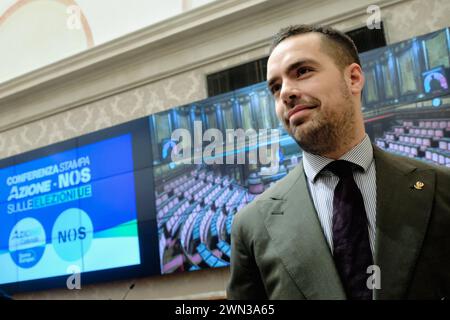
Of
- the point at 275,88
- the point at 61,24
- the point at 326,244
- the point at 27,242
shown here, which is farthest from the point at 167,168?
the point at 326,244

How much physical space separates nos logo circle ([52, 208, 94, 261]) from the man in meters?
3.75

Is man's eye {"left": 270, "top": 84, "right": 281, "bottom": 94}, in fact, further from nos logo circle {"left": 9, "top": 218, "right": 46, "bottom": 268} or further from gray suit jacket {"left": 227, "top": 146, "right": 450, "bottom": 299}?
nos logo circle {"left": 9, "top": 218, "right": 46, "bottom": 268}

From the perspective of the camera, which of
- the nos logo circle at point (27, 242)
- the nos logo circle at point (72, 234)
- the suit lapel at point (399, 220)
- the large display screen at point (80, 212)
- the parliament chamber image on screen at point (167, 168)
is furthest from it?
the nos logo circle at point (27, 242)

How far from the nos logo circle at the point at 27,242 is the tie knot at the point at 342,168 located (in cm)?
437

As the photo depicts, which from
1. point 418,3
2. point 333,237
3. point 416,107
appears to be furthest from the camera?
point 418,3

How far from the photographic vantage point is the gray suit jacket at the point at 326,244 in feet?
2.70

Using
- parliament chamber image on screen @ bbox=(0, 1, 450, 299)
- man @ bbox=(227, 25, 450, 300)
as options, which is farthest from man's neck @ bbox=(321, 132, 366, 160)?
parliament chamber image on screen @ bbox=(0, 1, 450, 299)

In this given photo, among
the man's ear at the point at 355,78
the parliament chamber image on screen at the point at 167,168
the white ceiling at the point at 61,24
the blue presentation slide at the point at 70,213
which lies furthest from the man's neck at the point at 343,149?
the white ceiling at the point at 61,24

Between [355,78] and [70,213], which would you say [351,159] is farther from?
[70,213]

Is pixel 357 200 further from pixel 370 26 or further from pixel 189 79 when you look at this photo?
pixel 189 79

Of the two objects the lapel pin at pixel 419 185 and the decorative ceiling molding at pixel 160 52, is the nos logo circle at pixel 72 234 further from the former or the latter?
the lapel pin at pixel 419 185

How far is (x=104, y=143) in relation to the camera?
456 centimetres

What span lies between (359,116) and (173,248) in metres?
3.18
